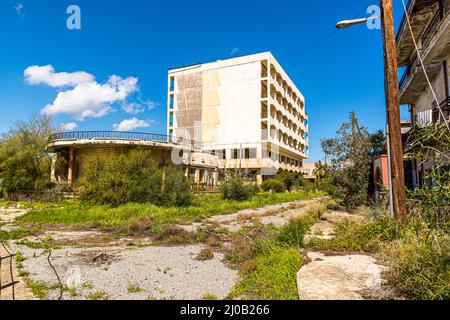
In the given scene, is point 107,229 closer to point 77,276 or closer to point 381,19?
point 77,276

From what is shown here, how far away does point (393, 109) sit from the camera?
6.52 m

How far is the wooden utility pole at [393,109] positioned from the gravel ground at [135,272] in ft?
13.8

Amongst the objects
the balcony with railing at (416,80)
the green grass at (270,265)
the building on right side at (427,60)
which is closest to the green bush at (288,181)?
the building on right side at (427,60)

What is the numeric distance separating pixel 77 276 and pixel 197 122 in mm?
38295

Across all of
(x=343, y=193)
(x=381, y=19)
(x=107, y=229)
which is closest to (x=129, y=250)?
(x=107, y=229)

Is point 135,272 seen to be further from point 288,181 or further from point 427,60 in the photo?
point 288,181

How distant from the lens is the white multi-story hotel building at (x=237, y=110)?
38188mm

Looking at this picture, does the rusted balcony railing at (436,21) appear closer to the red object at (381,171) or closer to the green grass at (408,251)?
the red object at (381,171)

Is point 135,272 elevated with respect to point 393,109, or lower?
lower

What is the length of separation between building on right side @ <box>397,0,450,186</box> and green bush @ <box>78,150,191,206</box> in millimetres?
11921

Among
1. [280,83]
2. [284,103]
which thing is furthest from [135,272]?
[284,103]

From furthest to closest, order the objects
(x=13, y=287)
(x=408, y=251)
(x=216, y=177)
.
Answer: (x=216, y=177)
(x=408, y=251)
(x=13, y=287)

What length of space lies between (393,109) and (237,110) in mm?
33865

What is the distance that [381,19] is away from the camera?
278 inches
